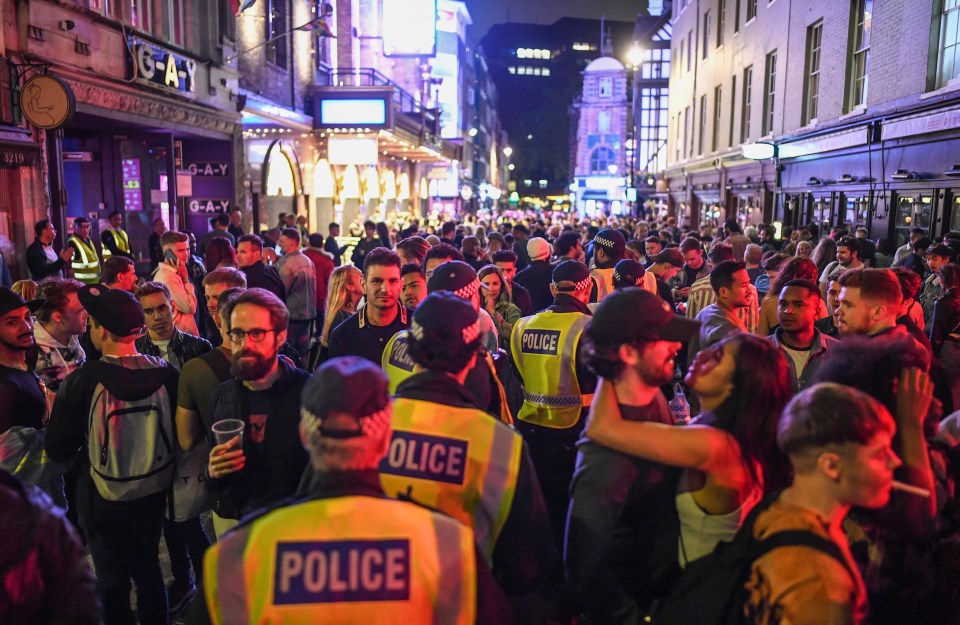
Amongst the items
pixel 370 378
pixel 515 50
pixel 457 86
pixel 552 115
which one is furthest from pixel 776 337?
pixel 515 50

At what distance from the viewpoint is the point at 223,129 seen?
17.2m

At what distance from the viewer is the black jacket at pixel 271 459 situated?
3295mm

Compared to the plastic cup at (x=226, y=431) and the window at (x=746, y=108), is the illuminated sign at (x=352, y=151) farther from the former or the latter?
the plastic cup at (x=226, y=431)

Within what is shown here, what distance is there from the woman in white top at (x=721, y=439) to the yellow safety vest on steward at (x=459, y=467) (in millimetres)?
354

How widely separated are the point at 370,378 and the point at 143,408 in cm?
218

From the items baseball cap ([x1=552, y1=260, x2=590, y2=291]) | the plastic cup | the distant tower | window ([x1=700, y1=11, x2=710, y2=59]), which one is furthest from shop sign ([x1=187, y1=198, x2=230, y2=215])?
the distant tower

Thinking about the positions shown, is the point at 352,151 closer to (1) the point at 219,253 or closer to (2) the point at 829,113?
(2) the point at 829,113

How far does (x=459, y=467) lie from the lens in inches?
101

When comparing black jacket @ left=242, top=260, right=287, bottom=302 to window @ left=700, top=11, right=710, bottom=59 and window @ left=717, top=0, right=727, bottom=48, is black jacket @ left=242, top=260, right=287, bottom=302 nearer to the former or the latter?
window @ left=717, top=0, right=727, bottom=48

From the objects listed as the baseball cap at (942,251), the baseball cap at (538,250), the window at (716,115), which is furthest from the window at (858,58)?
the window at (716,115)

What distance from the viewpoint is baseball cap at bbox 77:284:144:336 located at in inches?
146

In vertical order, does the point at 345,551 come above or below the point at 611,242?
below

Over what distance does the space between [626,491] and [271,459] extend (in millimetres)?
1637

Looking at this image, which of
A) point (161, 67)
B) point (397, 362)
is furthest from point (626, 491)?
point (161, 67)
